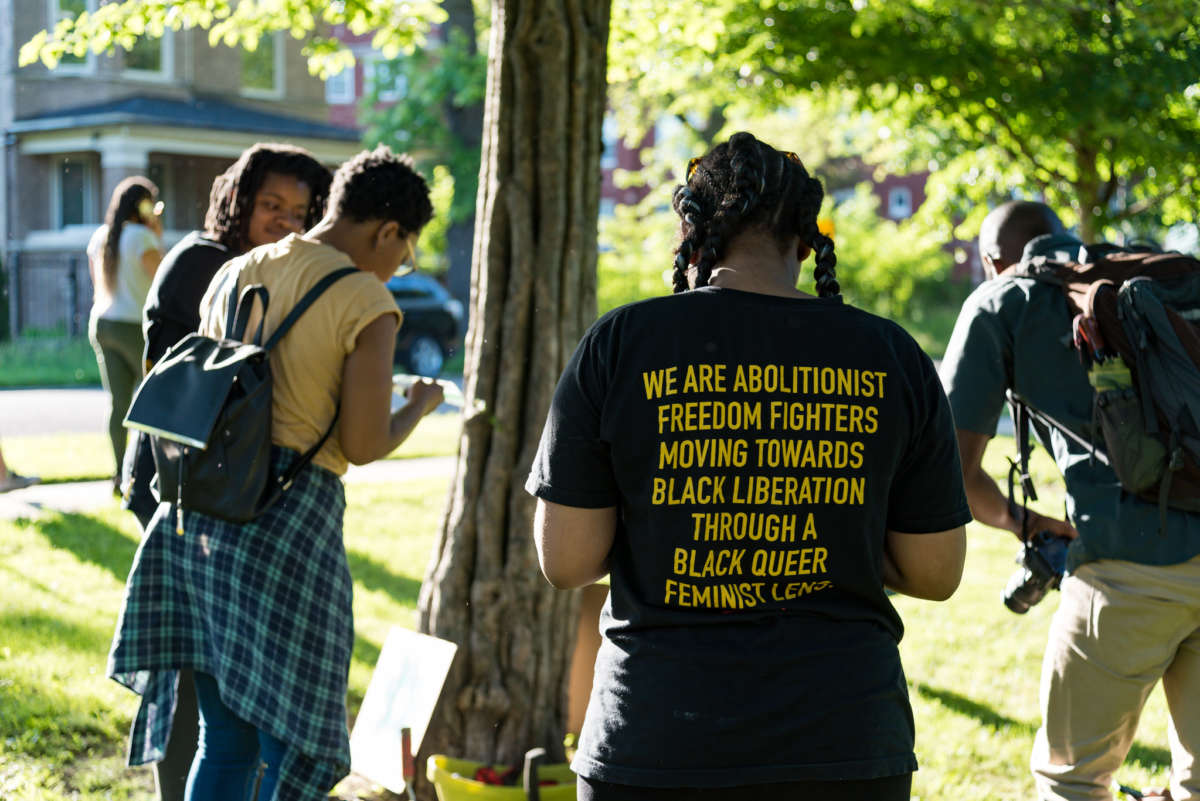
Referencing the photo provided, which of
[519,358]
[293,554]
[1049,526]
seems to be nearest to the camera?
[293,554]

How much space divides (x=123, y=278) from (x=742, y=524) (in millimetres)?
6091

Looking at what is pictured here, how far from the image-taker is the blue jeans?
304cm

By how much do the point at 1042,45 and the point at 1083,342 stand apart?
20.1 feet

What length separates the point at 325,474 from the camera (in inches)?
122

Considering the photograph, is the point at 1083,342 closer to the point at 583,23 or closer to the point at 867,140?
the point at 583,23

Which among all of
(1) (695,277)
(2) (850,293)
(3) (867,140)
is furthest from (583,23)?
(2) (850,293)

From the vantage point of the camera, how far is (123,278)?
24.0 ft

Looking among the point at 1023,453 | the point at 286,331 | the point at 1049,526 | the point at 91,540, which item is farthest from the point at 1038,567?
the point at 91,540

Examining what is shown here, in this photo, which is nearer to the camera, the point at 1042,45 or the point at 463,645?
the point at 463,645

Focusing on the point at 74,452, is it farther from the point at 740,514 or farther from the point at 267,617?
the point at 740,514

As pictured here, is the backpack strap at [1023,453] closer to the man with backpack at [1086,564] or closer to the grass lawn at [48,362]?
the man with backpack at [1086,564]

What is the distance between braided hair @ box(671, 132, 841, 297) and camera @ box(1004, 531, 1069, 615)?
4.96ft

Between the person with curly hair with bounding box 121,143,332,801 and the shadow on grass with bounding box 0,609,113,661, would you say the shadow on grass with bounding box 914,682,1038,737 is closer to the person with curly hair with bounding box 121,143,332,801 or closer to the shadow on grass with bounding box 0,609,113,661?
the person with curly hair with bounding box 121,143,332,801

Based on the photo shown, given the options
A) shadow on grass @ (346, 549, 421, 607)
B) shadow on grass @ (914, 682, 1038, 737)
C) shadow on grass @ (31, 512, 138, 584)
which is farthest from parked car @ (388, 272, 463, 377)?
shadow on grass @ (914, 682, 1038, 737)
